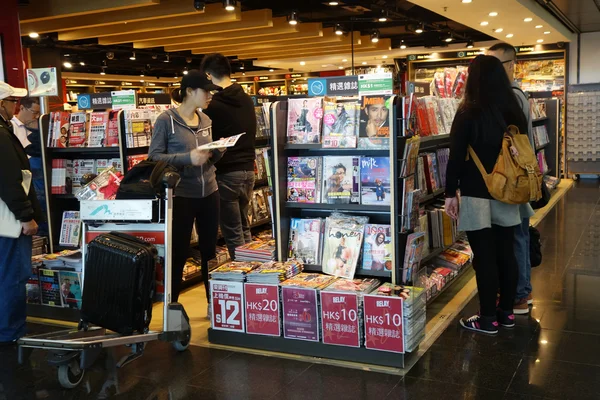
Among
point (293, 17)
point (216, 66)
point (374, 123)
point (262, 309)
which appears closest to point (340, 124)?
point (374, 123)

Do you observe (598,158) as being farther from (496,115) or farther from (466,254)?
(496,115)

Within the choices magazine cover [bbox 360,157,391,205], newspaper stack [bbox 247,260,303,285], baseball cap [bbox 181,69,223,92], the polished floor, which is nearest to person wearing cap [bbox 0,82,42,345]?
the polished floor

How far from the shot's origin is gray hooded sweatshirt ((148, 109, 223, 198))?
3691 millimetres

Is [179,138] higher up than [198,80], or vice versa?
[198,80]

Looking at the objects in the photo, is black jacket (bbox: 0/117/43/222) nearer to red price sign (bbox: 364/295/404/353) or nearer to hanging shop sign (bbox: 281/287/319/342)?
hanging shop sign (bbox: 281/287/319/342)

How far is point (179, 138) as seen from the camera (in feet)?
12.3

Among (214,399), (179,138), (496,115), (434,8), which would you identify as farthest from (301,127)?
(434,8)

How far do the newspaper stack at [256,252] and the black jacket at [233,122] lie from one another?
2.18 feet

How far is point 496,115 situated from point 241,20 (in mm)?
5960

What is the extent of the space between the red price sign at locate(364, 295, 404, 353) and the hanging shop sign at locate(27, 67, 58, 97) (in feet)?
11.5

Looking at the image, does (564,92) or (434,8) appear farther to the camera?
(564,92)

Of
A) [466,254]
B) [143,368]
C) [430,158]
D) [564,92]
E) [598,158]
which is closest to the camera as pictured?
[143,368]

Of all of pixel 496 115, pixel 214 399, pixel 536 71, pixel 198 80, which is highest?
pixel 536 71

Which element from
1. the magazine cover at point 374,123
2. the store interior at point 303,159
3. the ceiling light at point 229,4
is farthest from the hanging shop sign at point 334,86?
the ceiling light at point 229,4
